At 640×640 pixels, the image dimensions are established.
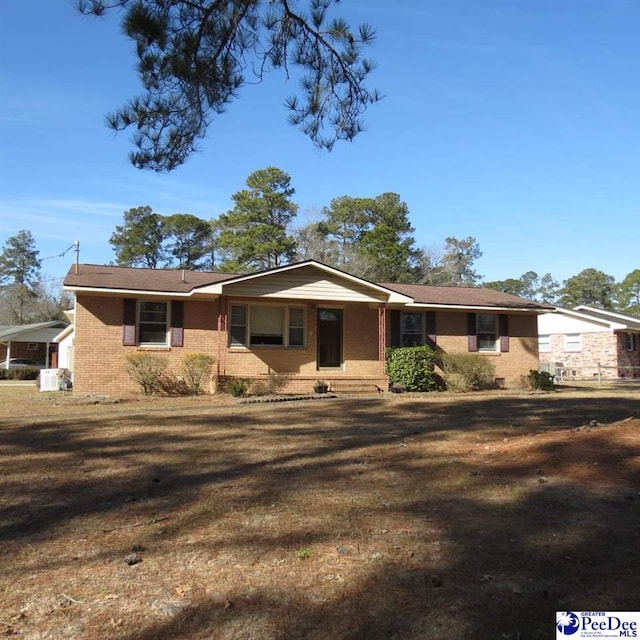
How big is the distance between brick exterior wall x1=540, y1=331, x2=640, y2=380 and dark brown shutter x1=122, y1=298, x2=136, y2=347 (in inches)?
872

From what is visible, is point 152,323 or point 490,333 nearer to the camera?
point 152,323

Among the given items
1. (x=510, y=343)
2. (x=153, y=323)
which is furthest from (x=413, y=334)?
(x=153, y=323)

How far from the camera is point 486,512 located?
4.70m

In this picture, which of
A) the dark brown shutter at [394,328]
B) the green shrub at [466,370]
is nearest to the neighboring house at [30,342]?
the dark brown shutter at [394,328]

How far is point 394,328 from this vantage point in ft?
61.6

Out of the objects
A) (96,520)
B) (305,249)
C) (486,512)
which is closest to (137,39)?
(96,520)

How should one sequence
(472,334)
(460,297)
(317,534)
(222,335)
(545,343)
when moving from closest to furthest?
(317,534), (222,335), (472,334), (460,297), (545,343)

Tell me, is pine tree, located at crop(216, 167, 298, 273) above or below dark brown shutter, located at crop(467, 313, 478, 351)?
above

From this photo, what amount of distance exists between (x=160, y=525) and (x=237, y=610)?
1.67 meters

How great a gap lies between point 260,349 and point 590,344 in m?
19.9

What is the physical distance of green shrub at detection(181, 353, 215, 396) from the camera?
1611 cm

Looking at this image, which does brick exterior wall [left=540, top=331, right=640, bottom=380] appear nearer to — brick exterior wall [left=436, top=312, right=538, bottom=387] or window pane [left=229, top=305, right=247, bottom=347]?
brick exterior wall [left=436, top=312, right=538, bottom=387]

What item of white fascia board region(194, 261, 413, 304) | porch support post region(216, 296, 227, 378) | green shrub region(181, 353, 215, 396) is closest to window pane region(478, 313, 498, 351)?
white fascia board region(194, 261, 413, 304)

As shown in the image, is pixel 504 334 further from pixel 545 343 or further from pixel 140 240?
pixel 140 240
